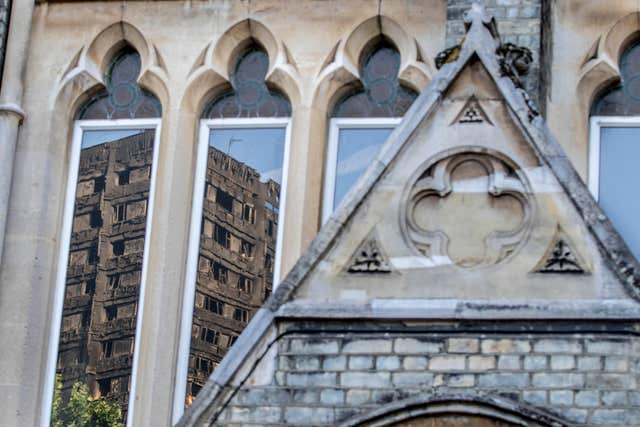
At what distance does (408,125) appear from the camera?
15.3 metres

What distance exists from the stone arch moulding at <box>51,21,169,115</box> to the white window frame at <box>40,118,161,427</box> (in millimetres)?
237

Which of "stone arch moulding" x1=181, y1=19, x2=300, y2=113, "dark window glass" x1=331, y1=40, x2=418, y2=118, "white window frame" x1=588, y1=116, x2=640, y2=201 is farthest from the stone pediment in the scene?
"stone arch moulding" x1=181, y1=19, x2=300, y2=113

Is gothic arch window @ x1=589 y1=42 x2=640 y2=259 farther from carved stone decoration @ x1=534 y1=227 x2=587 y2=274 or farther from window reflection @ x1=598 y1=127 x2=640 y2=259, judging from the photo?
carved stone decoration @ x1=534 y1=227 x2=587 y2=274

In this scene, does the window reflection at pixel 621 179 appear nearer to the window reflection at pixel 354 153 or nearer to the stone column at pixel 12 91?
the window reflection at pixel 354 153

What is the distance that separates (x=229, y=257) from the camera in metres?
17.5

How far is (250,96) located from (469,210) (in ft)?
11.3

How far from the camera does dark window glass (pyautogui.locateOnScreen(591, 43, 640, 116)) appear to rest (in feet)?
57.0

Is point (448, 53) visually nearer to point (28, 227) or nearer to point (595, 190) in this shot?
point (595, 190)

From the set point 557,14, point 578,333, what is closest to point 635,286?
point 578,333

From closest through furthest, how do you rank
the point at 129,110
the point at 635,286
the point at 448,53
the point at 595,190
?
the point at 635,286, the point at 448,53, the point at 595,190, the point at 129,110

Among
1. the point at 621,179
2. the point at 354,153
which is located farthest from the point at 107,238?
the point at 621,179

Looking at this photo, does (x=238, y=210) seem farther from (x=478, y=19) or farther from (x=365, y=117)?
(x=478, y=19)

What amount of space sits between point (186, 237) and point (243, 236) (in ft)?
1.53

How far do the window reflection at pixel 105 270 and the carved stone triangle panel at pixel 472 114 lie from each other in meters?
3.48
